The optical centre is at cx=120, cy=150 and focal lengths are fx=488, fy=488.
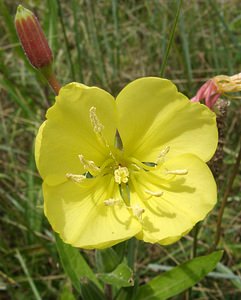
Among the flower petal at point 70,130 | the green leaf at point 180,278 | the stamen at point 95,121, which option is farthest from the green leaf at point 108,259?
the stamen at point 95,121

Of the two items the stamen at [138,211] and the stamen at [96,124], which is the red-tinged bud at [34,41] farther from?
the stamen at [138,211]

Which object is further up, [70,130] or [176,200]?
[70,130]

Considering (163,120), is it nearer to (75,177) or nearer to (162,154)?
(162,154)

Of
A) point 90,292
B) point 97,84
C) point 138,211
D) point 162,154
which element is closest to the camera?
point 138,211

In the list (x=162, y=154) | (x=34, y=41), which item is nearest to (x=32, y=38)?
(x=34, y=41)

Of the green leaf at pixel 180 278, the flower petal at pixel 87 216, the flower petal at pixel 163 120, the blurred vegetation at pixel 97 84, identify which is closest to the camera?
the flower petal at pixel 87 216

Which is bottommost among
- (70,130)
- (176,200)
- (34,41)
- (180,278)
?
(180,278)
